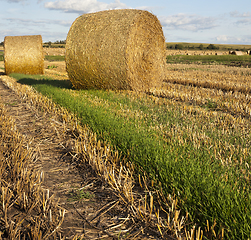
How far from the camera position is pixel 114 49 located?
8234mm

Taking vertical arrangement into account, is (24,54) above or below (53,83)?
above

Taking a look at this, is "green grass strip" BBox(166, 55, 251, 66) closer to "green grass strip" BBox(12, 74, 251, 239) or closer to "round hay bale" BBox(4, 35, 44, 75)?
"round hay bale" BBox(4, 35, 44, 75)

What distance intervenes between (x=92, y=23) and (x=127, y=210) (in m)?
7.30

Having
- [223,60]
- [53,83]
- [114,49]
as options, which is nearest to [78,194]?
[114,49]

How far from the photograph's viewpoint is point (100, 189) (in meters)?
3.09

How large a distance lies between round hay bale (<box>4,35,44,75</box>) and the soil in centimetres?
1198

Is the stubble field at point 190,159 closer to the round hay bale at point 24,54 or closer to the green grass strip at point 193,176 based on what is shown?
the green grass strip at point 193,176

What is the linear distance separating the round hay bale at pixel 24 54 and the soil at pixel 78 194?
12.0 m

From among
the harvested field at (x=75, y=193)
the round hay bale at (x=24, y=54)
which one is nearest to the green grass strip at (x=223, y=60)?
the round hay bale at (x=24, y=54)

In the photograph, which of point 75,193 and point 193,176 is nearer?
point 193,176

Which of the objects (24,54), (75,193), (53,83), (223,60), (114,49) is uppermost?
(24,54)

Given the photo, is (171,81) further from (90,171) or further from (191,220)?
(191,220)

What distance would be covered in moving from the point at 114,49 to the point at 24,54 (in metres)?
9.69

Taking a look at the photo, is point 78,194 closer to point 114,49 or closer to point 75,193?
point 75,193
